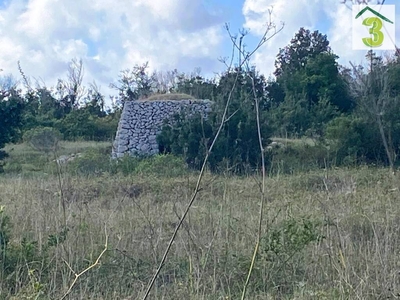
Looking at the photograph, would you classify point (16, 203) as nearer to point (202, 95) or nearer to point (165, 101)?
point (165, 101)

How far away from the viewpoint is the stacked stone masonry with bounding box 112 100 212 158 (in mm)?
17844

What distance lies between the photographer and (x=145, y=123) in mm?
18422

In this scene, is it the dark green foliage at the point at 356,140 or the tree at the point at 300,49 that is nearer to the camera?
the dark green foliage at the point at 356,140

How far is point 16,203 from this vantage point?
18.5 ft

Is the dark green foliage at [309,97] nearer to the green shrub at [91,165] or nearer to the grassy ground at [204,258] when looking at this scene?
the green shrub at [91,165]

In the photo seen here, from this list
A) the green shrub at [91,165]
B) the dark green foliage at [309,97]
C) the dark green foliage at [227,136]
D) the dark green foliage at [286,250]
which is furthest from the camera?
the dark green foliage at [309,97]

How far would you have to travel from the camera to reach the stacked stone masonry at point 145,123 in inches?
703

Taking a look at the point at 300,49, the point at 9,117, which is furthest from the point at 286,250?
the point at 300,49

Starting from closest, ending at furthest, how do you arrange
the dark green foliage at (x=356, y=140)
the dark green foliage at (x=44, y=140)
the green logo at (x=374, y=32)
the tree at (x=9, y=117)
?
the green logo at (x=374, y=32)
the dark green foliage at (x=44, y=140)
the dark green foliage at (x=356, y=140)
the tree at (x=9, y=117)

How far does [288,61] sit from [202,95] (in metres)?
10.5

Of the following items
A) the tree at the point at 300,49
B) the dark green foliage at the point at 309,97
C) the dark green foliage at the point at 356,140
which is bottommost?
the dark green foliage at the point at 356,140

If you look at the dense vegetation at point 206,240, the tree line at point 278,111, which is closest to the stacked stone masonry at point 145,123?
the tree line at point 278,111

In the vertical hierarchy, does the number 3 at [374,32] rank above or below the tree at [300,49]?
below

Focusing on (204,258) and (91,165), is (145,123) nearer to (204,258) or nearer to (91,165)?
(91,165)
